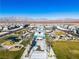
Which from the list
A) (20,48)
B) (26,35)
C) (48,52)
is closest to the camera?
(48,52)

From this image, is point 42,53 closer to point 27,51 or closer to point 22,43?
point 27,51

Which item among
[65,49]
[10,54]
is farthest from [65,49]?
[10,54]

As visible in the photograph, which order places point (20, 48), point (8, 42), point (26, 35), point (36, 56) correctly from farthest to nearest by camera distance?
point (26, 35), point (8, 42), point (20, 48), point (36, 56)

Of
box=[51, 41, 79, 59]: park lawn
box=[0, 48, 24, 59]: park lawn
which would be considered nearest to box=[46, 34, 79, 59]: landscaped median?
box=[51, 41, 79, 59]: park lawn

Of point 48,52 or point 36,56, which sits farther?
point 48,52

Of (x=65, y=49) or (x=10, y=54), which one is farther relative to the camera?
(x=65, y=49)

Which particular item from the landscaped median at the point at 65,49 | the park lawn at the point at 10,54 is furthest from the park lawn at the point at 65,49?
the park lawn at the point at 10,54

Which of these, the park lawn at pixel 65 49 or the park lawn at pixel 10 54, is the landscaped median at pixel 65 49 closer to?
the park lawn at pixel 65 49

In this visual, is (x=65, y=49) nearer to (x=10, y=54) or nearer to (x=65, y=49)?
(x=65, y=49)

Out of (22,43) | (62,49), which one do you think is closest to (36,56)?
(62,49)
